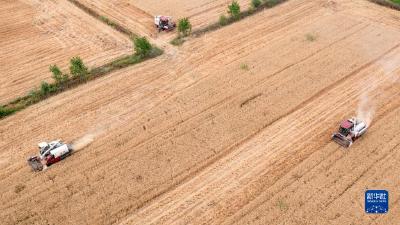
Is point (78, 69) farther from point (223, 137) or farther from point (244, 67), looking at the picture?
point (223, 137)

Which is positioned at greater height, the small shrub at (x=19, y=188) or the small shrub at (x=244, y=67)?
the small shrub at (x=244, y=67)

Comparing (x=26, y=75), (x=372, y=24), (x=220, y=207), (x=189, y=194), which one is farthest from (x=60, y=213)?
(x=372, y=24)

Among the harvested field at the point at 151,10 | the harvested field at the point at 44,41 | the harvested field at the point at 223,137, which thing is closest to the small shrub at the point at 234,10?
the harvested field at the point at 151,10

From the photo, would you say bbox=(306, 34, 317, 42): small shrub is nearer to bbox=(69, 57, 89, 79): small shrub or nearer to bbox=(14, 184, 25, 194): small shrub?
bbox=(69, 57, 89, 79): small shrub

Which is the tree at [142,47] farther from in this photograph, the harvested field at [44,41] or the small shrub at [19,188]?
the small shrub at [19,188]

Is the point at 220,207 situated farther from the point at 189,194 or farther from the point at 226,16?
the point at 226,16

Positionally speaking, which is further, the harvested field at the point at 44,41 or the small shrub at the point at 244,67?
the harvested field at the point at 44,41
